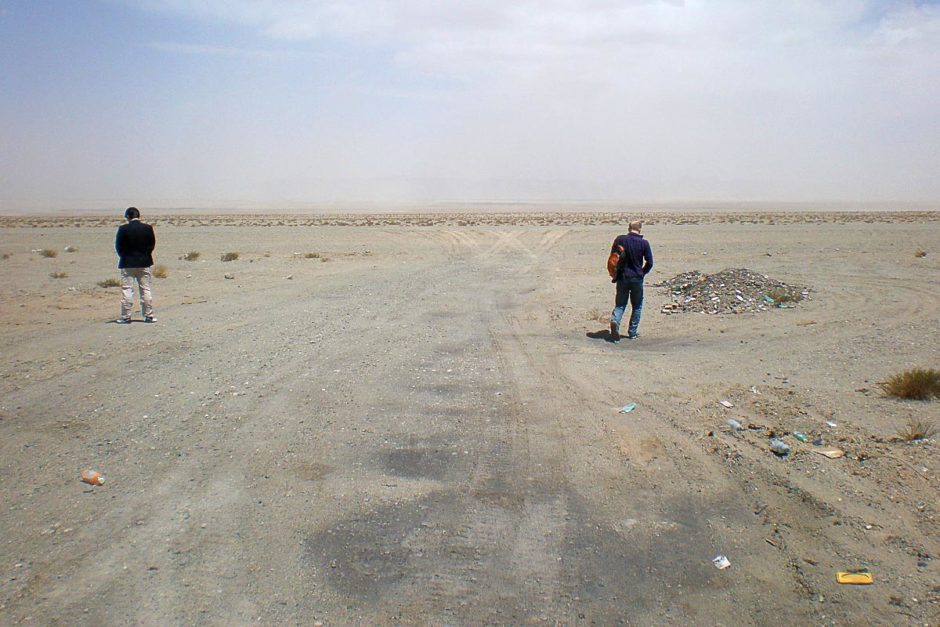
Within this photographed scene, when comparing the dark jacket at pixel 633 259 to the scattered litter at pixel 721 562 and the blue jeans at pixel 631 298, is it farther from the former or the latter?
the scattered litter at pixel 721 562

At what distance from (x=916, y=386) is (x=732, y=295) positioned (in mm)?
6632

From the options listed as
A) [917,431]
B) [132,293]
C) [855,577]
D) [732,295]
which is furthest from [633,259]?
[132,293]

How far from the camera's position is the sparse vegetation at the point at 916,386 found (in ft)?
25.0

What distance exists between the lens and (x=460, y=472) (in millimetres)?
5793

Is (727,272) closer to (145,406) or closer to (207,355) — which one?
(207,355)

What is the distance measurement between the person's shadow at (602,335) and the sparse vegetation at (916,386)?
4.23m

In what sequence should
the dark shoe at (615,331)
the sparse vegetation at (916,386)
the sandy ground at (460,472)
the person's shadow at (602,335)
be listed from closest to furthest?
the sandy ground at (460,472), the sparse vegetation at (916,386), the dark shoe at (615,331), the person's shadow at (602,335)

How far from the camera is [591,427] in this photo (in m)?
6.92

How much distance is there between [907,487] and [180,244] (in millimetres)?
38603

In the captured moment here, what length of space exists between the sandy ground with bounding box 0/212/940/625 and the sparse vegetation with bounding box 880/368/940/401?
146 mm

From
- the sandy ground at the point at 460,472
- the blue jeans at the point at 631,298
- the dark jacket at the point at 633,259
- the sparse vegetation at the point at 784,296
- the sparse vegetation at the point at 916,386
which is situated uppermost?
the dark jacket at the point at 633,259

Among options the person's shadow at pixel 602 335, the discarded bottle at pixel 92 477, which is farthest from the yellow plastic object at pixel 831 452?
the discarded bottle at pixel 92 477

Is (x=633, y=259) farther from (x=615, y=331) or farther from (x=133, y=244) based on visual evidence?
(x=133, y=244)

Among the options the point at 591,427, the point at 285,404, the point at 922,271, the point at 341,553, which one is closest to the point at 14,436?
the point at 285,404
